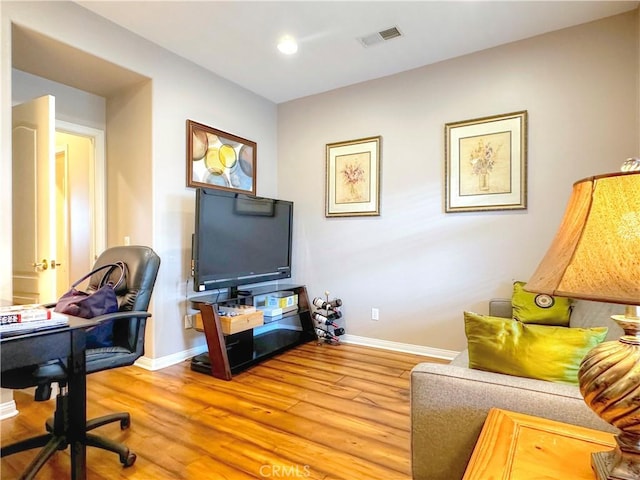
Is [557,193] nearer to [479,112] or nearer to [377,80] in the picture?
[479,112]

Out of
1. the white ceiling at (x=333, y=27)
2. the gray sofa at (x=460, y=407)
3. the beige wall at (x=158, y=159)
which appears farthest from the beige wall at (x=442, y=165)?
the gray sofa at (x=460, y=407)

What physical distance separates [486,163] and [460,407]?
2457mm

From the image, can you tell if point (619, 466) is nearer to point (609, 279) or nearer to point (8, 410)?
point (609, 279)

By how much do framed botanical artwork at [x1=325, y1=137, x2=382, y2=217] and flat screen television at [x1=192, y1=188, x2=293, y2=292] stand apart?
541 millimetres

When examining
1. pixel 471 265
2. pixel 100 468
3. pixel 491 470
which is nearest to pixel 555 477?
pixel 491 470

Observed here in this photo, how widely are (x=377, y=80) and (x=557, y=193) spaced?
2013mm

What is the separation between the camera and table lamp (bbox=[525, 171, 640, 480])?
2.09 feet

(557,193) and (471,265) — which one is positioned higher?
(557,193)

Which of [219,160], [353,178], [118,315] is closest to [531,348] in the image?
[118,315]

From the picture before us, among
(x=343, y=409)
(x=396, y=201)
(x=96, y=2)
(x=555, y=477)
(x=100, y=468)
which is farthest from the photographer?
(x=396, y=201)

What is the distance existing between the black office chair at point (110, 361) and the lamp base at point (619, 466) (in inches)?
71.0

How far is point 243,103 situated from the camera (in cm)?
382

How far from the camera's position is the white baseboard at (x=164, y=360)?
2982 millimetres

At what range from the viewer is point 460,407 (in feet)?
4.02
